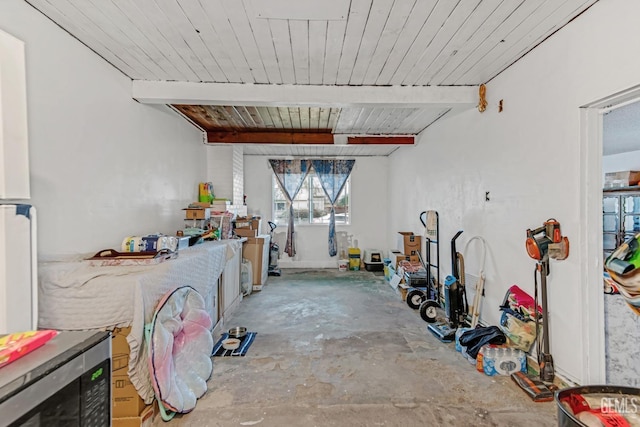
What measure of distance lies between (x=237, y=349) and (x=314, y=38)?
109 inches

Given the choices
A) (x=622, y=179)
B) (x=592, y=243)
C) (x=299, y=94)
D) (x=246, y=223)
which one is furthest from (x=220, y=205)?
(x=622, y=179)

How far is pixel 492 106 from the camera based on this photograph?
296 cm

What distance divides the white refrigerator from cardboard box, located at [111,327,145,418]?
0.45 m

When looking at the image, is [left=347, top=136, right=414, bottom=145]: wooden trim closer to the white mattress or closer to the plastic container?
the plastic container

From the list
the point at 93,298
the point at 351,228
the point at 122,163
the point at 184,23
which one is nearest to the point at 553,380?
the point at 93,298

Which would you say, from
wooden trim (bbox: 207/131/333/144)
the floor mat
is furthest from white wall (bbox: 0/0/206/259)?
wooden trim (bbox: 207/131/333/144)

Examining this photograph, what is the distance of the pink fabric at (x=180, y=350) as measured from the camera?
5.91 ft

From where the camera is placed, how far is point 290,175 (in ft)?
22.3

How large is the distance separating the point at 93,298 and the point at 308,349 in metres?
1.86

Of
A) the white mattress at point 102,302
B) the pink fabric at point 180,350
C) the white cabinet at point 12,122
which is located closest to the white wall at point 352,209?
the pink fabric at point 180,350

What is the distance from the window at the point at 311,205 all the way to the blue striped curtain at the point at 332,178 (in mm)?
146

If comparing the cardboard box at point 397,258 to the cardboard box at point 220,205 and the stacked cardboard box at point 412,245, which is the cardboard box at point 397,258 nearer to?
the stacked cardboard box at point 412,245

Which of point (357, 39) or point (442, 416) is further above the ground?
point (357, 39)

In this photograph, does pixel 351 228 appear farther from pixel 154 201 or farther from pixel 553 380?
pixel 553 380
